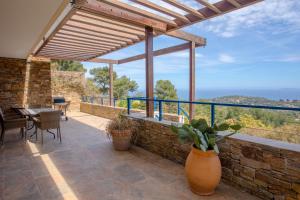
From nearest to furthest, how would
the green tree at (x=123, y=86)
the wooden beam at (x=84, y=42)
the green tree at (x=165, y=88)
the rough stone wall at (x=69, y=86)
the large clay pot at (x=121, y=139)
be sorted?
the large clay pot at (x=121, y=139), the wooden beam at (x=84, y=42), the rough stone wall at (x=69, y=86), the green tree at (x=165, y=88), the green tree at (x=123, y=86)

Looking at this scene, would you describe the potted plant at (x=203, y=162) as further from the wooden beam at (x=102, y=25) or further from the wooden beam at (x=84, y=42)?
the wooden beam at (x=84, y=42)

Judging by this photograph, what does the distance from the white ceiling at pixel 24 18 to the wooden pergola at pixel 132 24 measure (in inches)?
14.0

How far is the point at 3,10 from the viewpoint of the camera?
267 centimetres

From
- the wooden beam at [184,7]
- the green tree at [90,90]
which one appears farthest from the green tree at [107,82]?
the wooden beam at [184,7]

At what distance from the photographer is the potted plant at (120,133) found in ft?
11.8

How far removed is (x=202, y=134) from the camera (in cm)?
224

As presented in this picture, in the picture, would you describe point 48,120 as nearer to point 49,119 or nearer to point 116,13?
point 49,119

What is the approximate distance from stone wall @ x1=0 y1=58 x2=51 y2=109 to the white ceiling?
2410 mm

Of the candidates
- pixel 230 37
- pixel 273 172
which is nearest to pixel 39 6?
pixel 273 172

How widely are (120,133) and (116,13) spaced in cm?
216

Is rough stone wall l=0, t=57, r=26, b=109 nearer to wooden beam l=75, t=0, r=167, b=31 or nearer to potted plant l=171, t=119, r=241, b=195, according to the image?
wooden beam l=75, t=0, r=167, b=31

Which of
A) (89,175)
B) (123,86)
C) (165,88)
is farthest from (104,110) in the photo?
(123,86)

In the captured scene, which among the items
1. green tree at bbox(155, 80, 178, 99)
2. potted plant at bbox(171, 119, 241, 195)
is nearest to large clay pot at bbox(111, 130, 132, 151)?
potted plant at bbox(171, 119, 241, 195)

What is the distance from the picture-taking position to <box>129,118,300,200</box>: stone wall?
1875 mm
